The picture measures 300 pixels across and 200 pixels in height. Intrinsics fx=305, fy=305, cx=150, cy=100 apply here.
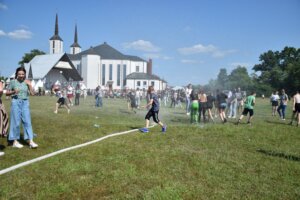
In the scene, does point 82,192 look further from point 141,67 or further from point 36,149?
point 141,67

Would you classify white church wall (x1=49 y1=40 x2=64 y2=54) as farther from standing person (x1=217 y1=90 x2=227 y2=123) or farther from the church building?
standing person (x1=217 y1=90 x2=227 y2=123)

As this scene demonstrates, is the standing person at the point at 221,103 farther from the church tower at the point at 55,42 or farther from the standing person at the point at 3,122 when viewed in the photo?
the church tower at the point at 55,42

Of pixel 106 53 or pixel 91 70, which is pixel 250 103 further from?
pixel 106 53

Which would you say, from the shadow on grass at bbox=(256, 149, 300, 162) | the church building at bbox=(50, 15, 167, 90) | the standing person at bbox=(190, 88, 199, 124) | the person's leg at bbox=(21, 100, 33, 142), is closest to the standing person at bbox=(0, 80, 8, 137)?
the person's leg at bbox=(21, 100, 33, 142)

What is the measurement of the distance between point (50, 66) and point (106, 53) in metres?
34.6

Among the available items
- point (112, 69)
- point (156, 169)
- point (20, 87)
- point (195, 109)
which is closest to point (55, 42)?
point (112, 69)

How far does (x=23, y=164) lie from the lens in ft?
20.8

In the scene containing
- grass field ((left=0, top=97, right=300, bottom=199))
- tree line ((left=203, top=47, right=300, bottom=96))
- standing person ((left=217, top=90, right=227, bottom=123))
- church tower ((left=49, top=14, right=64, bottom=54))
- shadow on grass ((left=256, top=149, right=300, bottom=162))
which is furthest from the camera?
church tower ((left=49, top=14, right=64, bottom=54))

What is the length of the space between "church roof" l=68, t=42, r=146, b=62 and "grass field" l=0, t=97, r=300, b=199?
83612mm

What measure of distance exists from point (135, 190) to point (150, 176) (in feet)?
2.43

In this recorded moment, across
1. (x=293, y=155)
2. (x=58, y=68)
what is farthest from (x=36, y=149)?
(x=58, y=68)

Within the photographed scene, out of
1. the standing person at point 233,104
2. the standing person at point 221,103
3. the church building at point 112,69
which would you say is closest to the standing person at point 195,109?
the standing person at point 221,103

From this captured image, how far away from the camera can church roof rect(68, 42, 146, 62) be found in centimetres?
9244

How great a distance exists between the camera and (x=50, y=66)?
6175 centimetres
